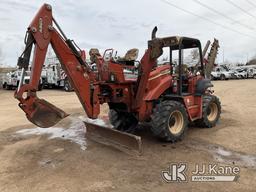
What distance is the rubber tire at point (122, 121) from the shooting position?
25.2 ft

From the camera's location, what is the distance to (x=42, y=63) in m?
5.37

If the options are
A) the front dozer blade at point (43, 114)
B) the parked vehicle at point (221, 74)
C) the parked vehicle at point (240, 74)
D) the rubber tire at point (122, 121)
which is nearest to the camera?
the front dozer blade at point (43, 114)

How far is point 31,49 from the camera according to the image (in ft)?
17.3

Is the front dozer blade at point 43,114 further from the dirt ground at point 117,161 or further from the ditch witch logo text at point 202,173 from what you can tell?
the ditch witch logo text at point 202,173

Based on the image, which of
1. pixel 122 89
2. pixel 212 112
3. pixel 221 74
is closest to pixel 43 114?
pixel 122 89

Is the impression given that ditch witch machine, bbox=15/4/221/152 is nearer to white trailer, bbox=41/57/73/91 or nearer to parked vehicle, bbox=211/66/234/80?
white trailer, bbox=41/57/73/91

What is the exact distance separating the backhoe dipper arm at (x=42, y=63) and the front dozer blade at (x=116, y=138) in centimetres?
90

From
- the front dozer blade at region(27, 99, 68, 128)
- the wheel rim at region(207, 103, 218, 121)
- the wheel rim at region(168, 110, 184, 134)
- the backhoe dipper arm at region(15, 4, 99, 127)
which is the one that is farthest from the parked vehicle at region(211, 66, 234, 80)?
the front dozer blade at region(27, 99, 68, 128)

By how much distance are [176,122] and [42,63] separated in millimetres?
3261

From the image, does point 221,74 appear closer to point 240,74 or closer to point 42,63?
point 240,74

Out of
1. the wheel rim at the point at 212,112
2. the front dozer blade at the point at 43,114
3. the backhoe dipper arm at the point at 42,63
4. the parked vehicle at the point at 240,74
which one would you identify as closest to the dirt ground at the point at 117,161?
the wheel rim at the point at 212,112

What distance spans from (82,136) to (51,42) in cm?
284

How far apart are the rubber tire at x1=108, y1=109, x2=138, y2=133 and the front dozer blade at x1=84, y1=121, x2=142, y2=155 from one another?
776 mm

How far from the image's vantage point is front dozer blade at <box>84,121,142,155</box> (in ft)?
19.0
